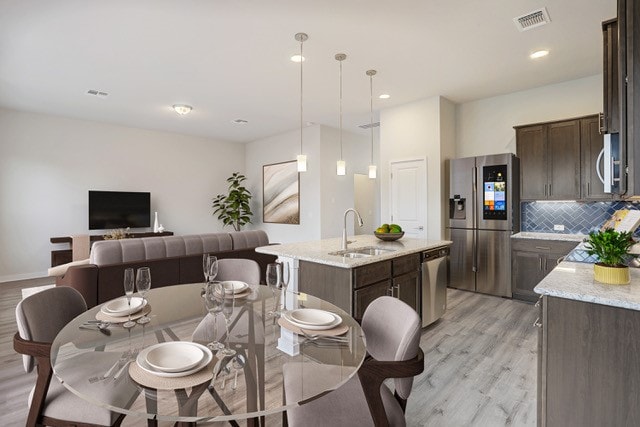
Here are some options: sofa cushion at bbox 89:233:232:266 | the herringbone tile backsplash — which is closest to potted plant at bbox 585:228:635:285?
the herringbone tile backsplash

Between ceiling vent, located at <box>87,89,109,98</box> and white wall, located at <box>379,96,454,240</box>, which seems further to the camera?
white wall, located at <box>379,96,454,240</box>

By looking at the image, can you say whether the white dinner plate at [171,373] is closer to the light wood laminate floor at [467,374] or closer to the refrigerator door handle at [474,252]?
the light wood laminate floor at [467,374]

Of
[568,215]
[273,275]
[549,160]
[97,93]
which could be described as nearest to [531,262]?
[568,215]

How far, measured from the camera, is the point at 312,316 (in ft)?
5.11

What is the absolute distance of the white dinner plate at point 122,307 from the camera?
1578 mm

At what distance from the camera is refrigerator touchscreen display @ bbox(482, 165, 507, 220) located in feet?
14.4

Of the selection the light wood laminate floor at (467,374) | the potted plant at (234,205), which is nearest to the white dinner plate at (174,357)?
the light wood laminate floor at (467,374)

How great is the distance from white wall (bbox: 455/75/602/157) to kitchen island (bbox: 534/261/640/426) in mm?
3743

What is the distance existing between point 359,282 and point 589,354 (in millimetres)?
1403

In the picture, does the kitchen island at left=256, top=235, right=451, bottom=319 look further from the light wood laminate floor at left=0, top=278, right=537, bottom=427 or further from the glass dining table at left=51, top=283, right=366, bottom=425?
the glass dining table at left=51, top=283, right=366, bottom=425

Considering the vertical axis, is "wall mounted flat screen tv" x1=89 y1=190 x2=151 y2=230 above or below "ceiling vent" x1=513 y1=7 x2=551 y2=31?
below

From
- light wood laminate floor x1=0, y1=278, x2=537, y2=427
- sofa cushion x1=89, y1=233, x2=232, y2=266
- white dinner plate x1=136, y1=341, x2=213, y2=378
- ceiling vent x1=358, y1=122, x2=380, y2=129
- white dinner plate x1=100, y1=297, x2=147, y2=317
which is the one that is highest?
ceiling vent x1=358, y1=122, x2=380, y2=129

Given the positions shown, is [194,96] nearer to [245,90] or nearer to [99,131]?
[245,90]

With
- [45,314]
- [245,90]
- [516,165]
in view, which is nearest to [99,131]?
[245,90]
